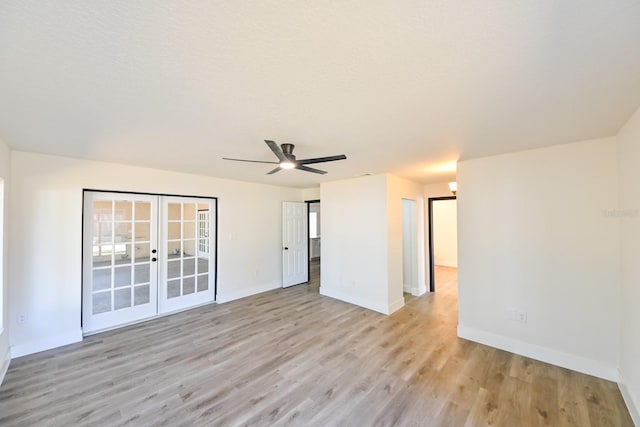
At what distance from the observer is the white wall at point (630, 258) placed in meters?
2.04

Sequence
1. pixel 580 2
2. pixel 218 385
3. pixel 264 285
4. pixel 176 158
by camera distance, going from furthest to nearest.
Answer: pixel 264 285 < pixel 176 158 < pixel 218 385 < pixel 580 2

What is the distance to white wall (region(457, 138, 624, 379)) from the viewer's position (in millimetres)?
2574

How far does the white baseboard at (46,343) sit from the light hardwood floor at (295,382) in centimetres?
13

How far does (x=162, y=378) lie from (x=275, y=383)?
117 cm

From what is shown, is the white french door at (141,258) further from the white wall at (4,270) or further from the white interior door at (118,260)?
the white wall at (4,270)

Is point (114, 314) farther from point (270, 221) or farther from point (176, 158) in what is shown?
point (270, 221)

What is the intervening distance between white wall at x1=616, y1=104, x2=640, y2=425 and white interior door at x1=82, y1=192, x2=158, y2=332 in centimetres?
565

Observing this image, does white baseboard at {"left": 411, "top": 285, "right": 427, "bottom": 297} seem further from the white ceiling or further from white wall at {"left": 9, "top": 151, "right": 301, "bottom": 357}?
white wall at {"left": 9, "top": 151, "right": 301, "bottom": 357}

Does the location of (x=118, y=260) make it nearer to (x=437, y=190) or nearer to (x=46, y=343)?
(x=46, y=343)

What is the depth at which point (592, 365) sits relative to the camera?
2.60m

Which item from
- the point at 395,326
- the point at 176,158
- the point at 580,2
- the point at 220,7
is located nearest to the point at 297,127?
the point at 220,7

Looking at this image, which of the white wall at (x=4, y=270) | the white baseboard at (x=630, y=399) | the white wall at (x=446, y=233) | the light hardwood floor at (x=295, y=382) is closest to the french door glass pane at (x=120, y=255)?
the light hardwood floor at (x=295, y=382)

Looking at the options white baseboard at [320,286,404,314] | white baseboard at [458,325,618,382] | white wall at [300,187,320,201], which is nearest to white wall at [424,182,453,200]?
white baseboard at [320,286,404,314]

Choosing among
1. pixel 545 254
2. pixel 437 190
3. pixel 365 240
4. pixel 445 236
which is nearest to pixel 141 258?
pixel 365 240
